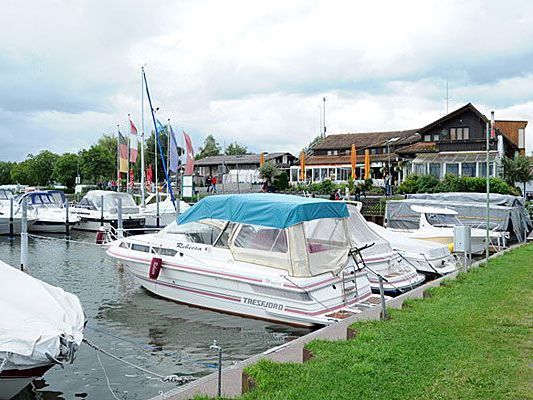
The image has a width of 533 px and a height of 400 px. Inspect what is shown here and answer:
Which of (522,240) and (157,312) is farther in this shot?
(522,240)

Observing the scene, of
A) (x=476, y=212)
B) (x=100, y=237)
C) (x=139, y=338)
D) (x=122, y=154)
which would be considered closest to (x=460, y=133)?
(x=476, y=212)

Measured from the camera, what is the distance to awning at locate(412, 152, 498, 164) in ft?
171

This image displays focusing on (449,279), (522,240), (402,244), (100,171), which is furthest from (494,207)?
(100,171)

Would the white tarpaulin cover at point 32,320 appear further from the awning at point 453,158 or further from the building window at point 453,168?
the building window at point 453,168

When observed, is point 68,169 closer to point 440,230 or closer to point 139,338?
point 440,230

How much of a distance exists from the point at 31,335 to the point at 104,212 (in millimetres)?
33574

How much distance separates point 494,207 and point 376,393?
25.8m

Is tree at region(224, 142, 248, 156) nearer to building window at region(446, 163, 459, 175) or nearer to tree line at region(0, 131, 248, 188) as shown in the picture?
tree line at region(0, 131, 248, 188)

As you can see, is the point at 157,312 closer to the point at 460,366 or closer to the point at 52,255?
the point at 460,366

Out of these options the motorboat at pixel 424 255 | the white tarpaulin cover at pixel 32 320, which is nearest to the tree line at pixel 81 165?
the motorboat at pixel 424 255

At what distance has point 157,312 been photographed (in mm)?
15477

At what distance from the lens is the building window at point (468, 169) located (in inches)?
2074

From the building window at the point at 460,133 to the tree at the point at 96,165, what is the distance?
51.7 meters

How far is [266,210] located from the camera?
555 inches
